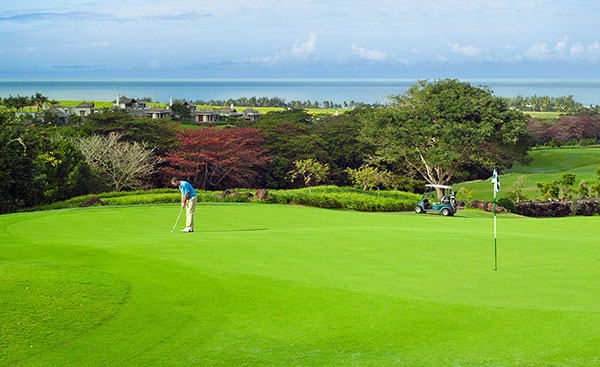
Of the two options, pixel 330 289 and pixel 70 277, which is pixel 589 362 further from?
pixel 70 277

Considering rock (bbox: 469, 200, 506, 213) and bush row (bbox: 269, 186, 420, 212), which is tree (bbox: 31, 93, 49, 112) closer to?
bush row (bbox: 269, 186, 420, 212)

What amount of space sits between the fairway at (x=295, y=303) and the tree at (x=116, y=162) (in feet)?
109

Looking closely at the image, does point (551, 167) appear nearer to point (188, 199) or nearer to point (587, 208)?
point (587, 208)

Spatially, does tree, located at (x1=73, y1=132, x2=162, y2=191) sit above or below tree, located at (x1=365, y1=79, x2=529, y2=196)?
below

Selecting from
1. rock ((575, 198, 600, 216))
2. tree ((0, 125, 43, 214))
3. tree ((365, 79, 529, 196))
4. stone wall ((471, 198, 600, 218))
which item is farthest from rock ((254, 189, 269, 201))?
rock ((575, 198, 600, 216))

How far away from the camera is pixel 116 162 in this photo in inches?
1895

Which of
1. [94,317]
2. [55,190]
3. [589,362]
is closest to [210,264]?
[94,317]

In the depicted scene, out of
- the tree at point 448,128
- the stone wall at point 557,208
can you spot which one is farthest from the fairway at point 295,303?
the tree at point 448,128

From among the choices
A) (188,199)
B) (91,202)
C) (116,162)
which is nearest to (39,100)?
(116,162)

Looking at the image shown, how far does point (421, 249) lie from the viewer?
13891 millimetres

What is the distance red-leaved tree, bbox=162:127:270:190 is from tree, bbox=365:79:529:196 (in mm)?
12748

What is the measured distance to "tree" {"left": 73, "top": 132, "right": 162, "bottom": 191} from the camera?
47.5m

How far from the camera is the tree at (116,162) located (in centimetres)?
4747

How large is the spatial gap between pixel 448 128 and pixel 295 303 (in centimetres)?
3932
